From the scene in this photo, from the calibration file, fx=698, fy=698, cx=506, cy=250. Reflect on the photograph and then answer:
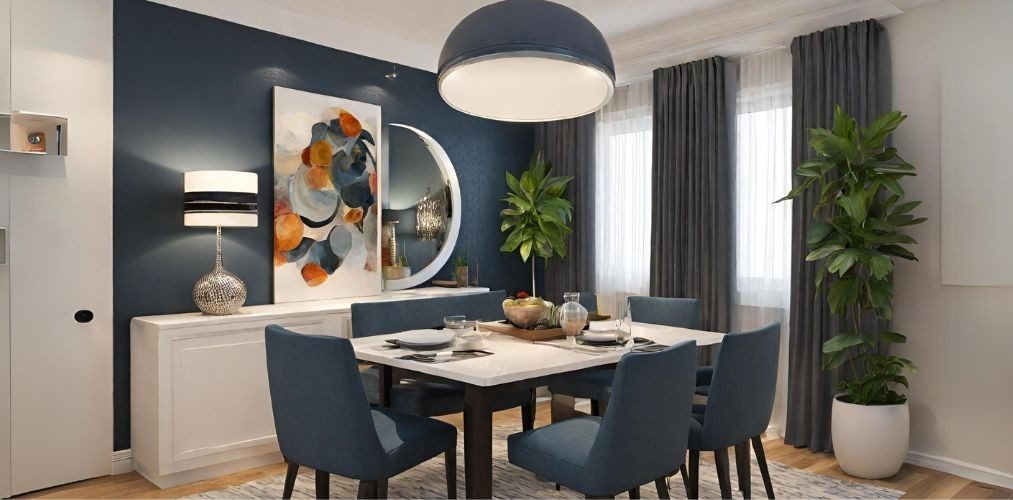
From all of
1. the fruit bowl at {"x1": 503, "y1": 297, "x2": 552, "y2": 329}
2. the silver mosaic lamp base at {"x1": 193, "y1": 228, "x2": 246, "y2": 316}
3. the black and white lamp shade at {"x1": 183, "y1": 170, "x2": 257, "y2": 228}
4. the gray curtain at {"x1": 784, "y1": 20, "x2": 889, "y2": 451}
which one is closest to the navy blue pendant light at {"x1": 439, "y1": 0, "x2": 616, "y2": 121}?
the fruit bowl at {"x1": 503, "y1": 297, "x2": 552, "y2": 329}

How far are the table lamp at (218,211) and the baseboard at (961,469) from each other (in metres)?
3.80

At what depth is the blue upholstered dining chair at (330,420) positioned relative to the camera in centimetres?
233

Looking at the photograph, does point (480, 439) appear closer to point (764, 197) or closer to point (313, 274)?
point (313, 274)

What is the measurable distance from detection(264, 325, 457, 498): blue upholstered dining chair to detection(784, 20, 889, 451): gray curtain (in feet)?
8.31

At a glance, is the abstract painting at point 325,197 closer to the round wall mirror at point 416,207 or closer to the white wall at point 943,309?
the round wall mirror at point 416,207

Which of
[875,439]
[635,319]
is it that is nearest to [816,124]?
[635,319]

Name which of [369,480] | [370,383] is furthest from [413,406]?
[369,480]

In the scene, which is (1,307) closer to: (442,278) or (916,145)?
(442,278)

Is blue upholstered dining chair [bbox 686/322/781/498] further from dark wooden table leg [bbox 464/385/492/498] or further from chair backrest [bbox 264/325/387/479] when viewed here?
chair backrest [bbox 264/325/387/479]

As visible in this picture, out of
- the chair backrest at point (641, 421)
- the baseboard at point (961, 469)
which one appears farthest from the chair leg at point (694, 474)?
the baseboard at point (961, 469)

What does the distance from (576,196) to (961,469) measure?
3.16m

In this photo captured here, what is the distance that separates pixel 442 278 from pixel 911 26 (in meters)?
3.41

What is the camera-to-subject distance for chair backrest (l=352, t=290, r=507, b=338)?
12.0 ft

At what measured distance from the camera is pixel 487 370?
2473mm
